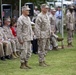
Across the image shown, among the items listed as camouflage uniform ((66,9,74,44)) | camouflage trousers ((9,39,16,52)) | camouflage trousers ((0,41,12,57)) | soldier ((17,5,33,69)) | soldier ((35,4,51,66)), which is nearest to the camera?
soldier ((17,5,33,69))

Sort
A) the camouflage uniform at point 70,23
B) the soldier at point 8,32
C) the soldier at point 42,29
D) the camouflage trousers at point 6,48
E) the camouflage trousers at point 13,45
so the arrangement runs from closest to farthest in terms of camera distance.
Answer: the soldier at point 42,29 → the camouflage trousers at point 6,48 → the soldier at point 8,32 → the camouflage trousers at point 13,45 → the camouflage uniform at point 70,23

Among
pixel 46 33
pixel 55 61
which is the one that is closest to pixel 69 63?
pixel 55 61

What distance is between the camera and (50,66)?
1268 centimetres

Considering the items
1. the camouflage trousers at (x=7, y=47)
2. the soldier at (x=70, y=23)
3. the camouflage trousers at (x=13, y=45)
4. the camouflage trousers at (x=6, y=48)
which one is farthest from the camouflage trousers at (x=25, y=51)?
the soldier at (x=70, y=23)

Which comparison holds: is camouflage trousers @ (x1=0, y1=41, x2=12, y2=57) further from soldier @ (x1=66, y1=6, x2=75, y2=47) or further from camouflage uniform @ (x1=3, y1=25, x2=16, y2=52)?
soldier @ (x1=66, y1=6, x2=75, y2=47)

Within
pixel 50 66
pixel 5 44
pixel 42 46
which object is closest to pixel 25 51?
pixel 42 46

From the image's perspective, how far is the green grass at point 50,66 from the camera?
1145 centimetres

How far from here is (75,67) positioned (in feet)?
40.8

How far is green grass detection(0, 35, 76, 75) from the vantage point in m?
11.5

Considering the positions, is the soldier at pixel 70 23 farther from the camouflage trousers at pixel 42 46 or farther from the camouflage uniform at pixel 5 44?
the camouflage trousers at pixel 42 46

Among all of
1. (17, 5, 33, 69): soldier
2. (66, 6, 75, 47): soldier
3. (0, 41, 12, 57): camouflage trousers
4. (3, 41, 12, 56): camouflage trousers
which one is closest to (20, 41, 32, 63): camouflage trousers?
(17, 5, 33, 69): soldier

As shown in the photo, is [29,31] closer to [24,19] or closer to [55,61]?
[24,19]

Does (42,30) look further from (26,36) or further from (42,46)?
(26,36)

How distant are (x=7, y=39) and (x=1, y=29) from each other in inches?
18.7
